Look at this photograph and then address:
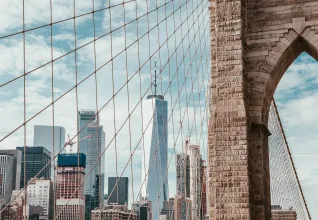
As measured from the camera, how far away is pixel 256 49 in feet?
38.2

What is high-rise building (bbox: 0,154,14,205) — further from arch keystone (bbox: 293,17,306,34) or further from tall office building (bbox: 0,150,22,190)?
arch keystone (bbox: 293,17,306,34)

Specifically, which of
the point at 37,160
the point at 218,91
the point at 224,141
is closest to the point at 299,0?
the point at 218,91

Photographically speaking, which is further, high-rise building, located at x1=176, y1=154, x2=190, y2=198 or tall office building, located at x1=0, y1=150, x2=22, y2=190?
tall office building, located at x1=0, y1=150, x2=22, y2=190

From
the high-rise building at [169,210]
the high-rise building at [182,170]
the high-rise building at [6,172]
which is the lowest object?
the high-rise building at [169,210]

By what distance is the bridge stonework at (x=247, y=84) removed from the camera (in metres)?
10.4

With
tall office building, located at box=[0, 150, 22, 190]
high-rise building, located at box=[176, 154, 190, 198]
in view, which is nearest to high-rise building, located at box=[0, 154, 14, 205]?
tall office building, located at box=[0, 150, 22, 190]

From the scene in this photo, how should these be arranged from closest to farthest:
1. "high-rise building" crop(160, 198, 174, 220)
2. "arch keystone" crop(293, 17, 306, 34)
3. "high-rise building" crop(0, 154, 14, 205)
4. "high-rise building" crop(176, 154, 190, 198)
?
"high-rise building" crop(160, 198, 174, 220) → "arch keystone" crop(293, 17, 306, 34) → "high-rise building" crop(176, 154, 190, 198) → "high-rise building" crop(0, 154, 14, 205)

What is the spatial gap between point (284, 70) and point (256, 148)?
215 centimetres

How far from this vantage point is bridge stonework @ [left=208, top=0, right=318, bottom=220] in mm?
10398

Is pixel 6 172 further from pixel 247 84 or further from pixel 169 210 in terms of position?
pixel 247 84

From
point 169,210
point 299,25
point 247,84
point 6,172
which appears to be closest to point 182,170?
point 169,210

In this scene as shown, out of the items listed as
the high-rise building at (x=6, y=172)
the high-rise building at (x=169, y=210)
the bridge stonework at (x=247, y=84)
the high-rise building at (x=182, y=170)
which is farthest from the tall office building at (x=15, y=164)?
the bridge stonework at (x=247, y=84)

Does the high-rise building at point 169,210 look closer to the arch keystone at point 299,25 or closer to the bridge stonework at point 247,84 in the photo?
the bridge stonework at point 247,84

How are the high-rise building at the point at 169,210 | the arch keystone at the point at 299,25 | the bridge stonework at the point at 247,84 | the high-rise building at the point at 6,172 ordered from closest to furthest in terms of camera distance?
the bridge stonework at the point at 247,84
the high-rise building at the point at 169,210
the arch keystone at the point at 299,25
the high-rise building at the point at 6,172
